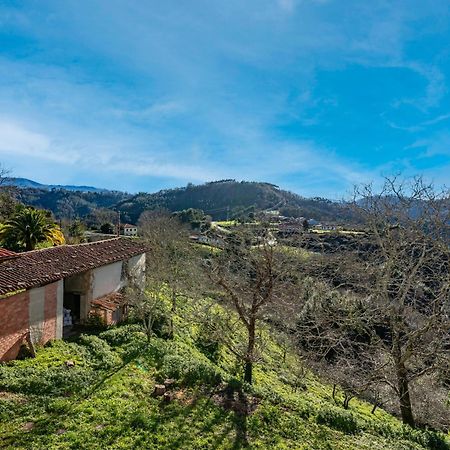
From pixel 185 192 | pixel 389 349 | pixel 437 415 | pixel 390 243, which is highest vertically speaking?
pixel 185 192

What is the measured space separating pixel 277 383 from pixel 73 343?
387 inches

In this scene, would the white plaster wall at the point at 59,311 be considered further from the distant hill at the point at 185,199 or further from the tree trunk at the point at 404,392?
the distant hill at the point at 185,199

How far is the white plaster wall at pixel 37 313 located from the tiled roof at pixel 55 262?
1.41 feet

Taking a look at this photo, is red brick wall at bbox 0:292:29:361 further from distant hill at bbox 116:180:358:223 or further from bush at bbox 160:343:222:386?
distant hill at bbox 116:180:358:223

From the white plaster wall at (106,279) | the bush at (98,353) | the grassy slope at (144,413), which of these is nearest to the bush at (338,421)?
the grassy slope at (144,413)

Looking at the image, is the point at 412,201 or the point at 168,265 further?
the point at 168,265

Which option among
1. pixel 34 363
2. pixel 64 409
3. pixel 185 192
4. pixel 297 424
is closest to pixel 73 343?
pixel 34 363

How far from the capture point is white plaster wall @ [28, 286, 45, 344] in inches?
566

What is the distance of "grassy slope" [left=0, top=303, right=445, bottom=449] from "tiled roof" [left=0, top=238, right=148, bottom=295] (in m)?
2.70

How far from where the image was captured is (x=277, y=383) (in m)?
18.8

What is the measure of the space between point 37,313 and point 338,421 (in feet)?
37.8

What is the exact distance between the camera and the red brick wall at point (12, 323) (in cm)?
1291

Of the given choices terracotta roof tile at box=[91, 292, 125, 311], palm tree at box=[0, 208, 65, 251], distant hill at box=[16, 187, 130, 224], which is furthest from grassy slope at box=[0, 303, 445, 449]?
distant hill at box=[16, 187, 130, 224]

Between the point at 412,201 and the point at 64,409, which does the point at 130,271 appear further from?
the point at 412,201
